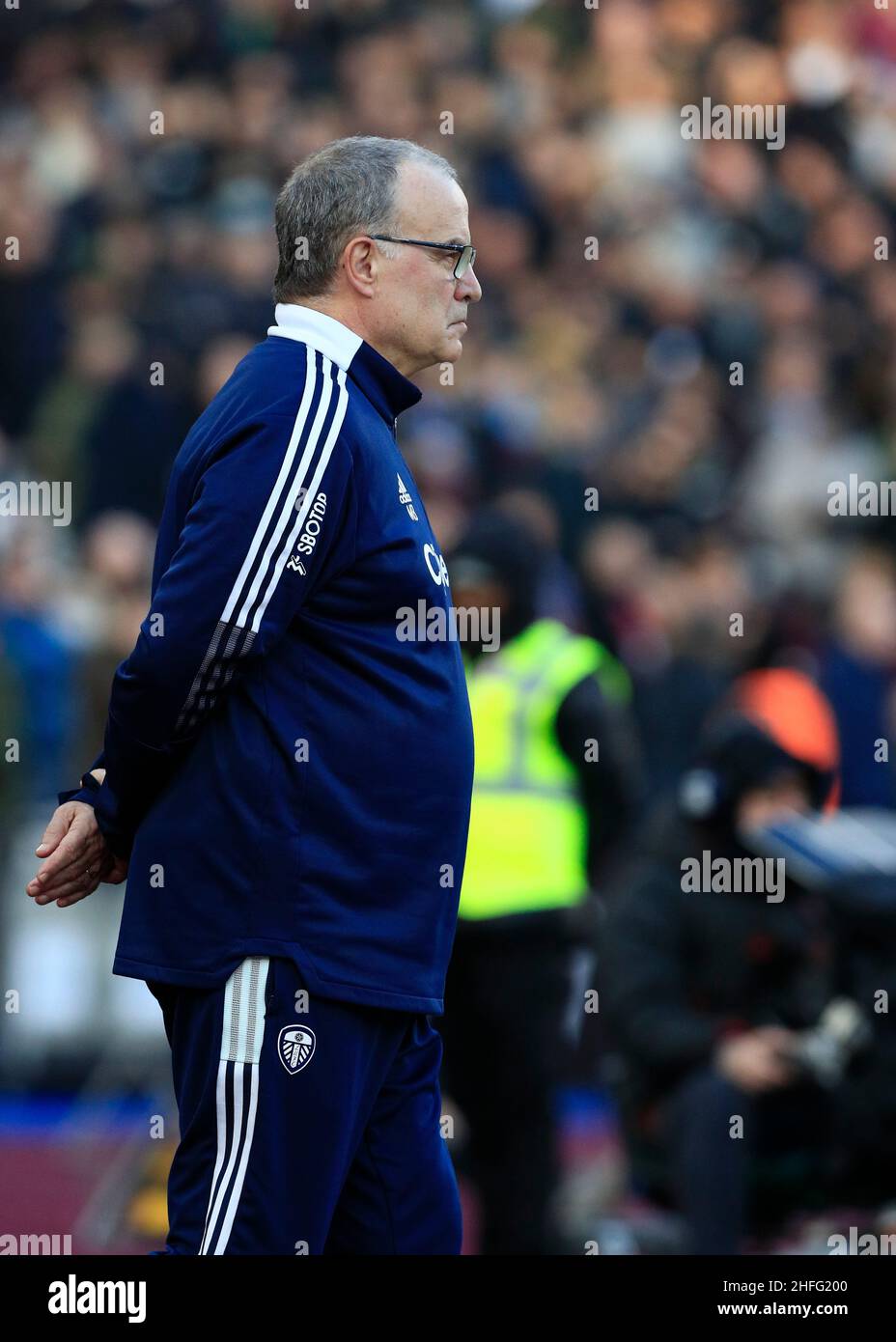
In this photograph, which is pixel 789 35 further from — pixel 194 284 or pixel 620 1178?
pixel 620 1178

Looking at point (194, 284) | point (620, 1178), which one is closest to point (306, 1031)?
point (620, 1178)

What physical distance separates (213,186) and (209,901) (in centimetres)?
796

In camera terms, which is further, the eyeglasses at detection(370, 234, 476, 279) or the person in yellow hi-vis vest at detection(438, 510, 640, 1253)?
the person in yellow hi-vis vest at detection(438, 510, 640, 1253)

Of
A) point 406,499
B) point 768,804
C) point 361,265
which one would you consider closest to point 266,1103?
point 406,499

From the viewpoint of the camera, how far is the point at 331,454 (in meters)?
3.16

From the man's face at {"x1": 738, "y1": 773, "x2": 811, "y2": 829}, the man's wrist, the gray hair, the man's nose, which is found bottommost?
the man's face at {"x1": 738, "y1": 773, "x2": 811, "y2": 829}

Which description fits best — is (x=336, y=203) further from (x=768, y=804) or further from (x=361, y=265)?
(x=768, y=804)

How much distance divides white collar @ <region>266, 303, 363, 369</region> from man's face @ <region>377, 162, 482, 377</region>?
2.6 inches

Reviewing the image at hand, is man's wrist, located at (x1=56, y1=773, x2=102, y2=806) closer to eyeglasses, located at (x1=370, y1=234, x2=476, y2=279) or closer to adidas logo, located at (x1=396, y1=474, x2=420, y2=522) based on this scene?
adidas logo, located at (x1=396, y1=474, x2=420, y2=522)

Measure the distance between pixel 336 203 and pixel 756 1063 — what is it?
106 inches

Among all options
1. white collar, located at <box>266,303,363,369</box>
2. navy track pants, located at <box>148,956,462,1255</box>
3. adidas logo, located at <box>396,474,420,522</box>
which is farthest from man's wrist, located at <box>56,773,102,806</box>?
white collar, located at <box>266,303,363,369</box>

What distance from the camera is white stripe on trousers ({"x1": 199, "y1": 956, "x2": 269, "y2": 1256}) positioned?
3070 millimetres

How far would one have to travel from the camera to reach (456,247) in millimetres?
3414

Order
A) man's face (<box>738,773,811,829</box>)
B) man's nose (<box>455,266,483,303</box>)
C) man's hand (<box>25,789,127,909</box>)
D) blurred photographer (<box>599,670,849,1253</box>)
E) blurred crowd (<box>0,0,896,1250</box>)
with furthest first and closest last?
blurred crowd (<box>0,0,896,1250</box>) < man's face (<box>738,773,811,829</box>) < blurred photographer (<box>599,670,849,1253</box>) < man's nose (<box>455,266,483,303</box>) < man's hand (<box>25,789,127,909</box>)
